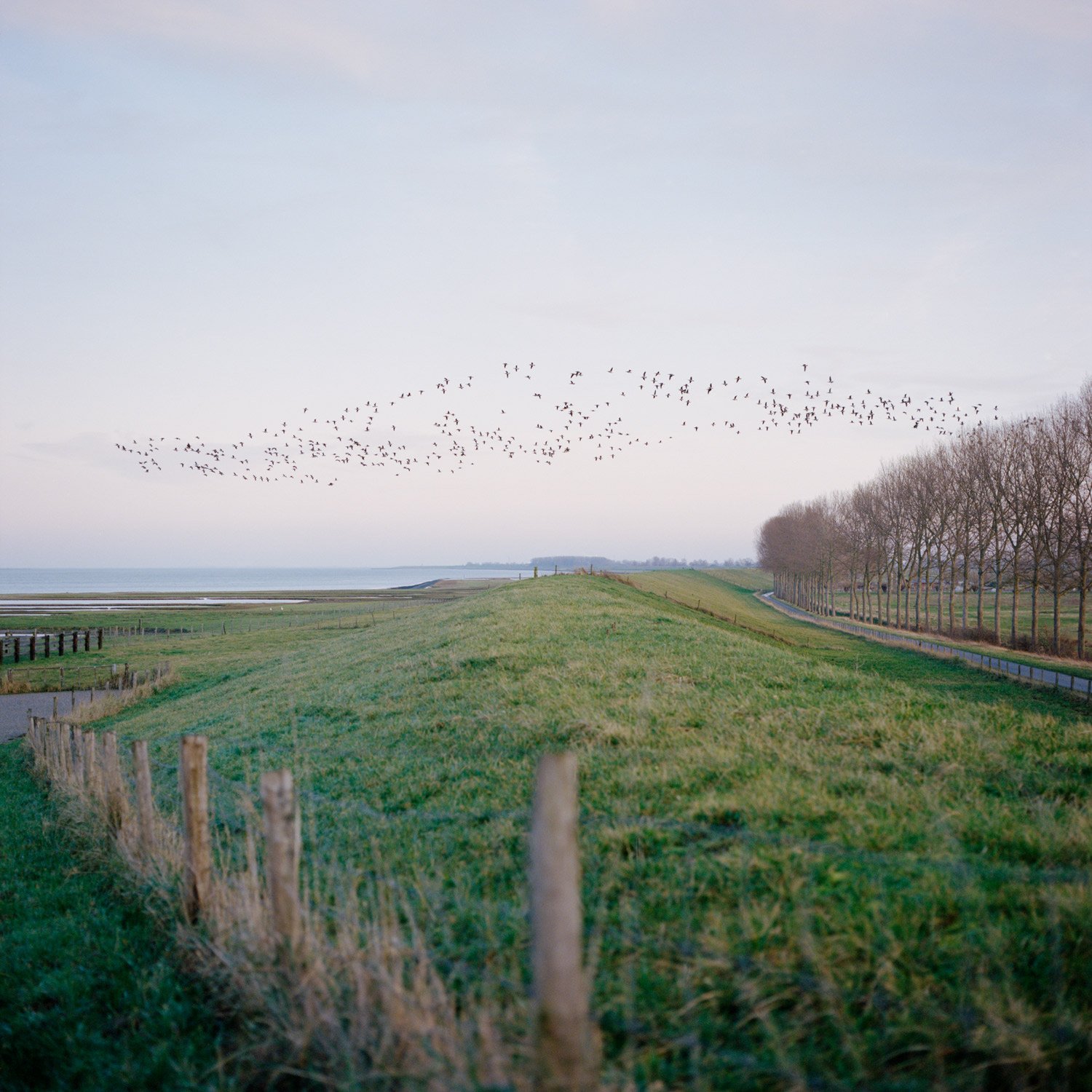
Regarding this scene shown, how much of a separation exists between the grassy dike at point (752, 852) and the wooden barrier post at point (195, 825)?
88 cm

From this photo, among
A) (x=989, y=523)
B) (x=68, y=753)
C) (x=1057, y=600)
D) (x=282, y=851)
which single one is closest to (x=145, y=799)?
(x=282, y=851)

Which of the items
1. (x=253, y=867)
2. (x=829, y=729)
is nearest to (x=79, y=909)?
(x=253, y=867)

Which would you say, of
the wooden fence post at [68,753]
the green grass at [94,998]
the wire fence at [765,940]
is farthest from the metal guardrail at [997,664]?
the wooden fence post at [68,753]

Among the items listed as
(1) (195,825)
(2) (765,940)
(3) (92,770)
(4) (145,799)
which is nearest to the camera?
(2) (765,940)

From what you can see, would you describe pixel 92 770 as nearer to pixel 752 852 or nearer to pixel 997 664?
pixel 752 852

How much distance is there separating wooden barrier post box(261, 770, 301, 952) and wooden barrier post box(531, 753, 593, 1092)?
2.18 m

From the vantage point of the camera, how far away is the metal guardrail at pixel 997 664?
26750 mm

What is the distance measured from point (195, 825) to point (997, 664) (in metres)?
35.4

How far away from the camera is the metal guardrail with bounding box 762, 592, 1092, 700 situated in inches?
1053

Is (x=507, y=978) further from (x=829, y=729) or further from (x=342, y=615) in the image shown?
(x=342, y=615)

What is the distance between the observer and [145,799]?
7.25 metres

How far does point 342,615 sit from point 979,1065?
75.0m

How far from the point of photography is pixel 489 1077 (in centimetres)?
325

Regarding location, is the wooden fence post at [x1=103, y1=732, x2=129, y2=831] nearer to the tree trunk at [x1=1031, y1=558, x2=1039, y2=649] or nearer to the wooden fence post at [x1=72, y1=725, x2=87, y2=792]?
the wooden fence post at [x1=72, y1=725, x2=87, y2=792]
